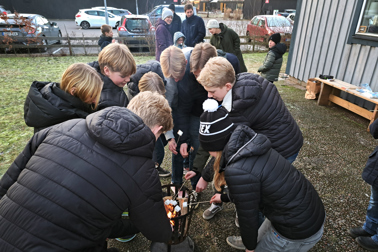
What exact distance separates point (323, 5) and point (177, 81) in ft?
18.8

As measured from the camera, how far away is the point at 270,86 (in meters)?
2.01

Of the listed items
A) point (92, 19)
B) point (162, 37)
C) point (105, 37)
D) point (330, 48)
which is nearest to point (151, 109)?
point (162, 37)

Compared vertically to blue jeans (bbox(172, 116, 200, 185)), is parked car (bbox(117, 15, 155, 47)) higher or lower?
higher

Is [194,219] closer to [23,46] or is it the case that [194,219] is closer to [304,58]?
[304,58]

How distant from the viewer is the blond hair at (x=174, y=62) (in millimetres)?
2395

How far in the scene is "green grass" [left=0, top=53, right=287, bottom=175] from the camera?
13.1 feet

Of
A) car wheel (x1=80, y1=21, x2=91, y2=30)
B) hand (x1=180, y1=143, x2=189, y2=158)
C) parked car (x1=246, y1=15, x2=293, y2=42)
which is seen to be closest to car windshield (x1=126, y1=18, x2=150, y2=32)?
parked car (x1=246, y1=15, x2=293, y2=42)

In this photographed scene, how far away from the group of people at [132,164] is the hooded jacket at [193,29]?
4.70 meters

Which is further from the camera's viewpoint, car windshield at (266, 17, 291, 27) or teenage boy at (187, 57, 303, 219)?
car windshield at (266, 17, 291, 27)

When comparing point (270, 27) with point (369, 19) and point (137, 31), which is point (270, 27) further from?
point (369, 19)

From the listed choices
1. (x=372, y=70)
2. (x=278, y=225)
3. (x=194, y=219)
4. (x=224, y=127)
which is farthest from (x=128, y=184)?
(x=372, y=70)

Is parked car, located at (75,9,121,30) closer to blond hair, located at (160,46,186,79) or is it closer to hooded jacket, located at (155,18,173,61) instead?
hooded jacket, located at (155,18,173,61)

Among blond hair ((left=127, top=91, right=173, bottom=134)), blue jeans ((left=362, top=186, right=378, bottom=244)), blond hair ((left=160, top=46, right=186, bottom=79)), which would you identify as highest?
blond hair ((left=160, top=46, right=186, bottom=79))

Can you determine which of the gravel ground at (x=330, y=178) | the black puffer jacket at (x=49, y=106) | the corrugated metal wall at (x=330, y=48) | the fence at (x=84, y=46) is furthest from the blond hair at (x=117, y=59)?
the fence at (x=84, y=46)
